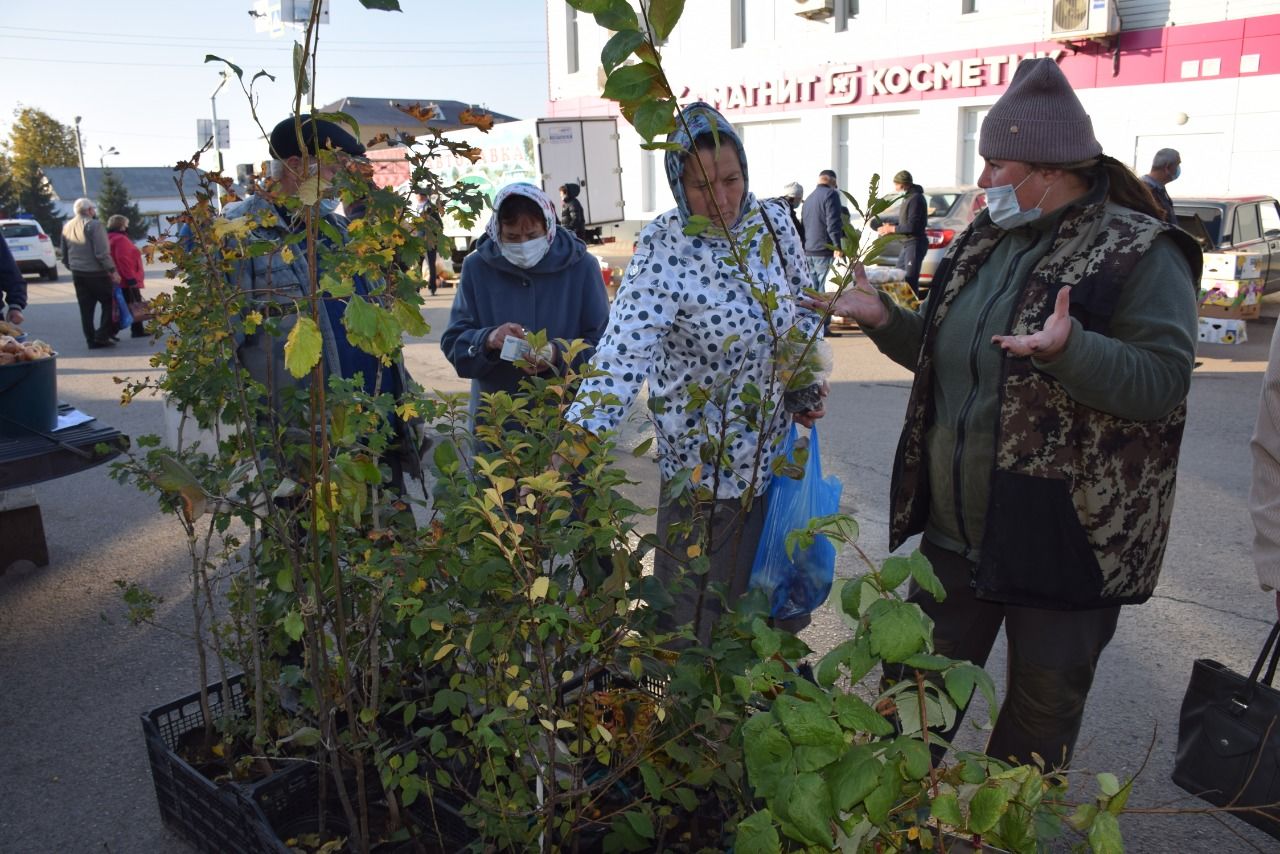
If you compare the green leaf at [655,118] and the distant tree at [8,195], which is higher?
the distant tree at [8,195]

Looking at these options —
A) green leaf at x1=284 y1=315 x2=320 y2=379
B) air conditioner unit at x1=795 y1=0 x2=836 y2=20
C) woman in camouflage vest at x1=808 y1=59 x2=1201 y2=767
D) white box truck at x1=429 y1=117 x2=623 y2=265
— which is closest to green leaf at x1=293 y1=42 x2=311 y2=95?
green leaf at x1=284 y1=315 x2=320 y2=379

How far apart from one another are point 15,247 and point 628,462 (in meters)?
25.8

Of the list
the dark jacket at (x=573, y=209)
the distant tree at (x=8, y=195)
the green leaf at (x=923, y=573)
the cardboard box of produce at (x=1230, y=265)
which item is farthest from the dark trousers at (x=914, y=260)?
the distant tree at (x=8, y=195)

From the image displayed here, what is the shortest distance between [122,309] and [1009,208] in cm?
1402

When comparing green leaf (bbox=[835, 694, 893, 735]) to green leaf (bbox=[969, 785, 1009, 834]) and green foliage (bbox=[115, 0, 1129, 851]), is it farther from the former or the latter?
green leaf (bbox=[969, 785, 1009, 834])

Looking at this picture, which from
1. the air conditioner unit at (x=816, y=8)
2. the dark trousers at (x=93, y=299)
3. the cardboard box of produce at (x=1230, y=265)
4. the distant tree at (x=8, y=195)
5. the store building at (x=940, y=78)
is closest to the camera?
the cardboard box of produce at (x=1230, y=265)

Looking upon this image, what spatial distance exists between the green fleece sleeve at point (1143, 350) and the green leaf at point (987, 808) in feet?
3.67

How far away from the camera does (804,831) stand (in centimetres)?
116

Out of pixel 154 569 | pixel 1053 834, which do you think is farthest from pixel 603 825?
pixel 154 569

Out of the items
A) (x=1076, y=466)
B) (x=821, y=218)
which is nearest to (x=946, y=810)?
(x=1076, y=466)

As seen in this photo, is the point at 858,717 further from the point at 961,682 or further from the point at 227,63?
the point at 227,63

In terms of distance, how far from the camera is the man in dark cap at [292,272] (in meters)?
2.02

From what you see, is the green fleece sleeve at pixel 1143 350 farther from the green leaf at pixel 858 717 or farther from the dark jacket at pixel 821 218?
the dark jacket at pixel 821 218

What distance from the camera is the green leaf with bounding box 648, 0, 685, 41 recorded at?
54.9 inches
